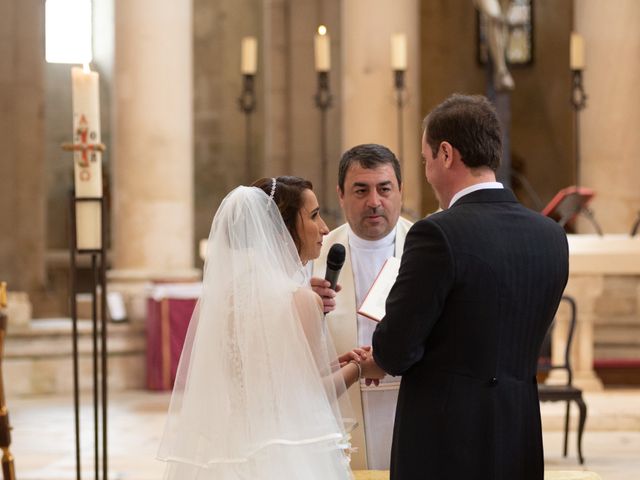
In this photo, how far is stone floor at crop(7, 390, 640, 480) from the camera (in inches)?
311

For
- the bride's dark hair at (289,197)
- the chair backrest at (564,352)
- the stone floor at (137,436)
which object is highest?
the bride's dark hair at (289,197)

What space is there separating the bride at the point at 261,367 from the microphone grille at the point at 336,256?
0.12 m

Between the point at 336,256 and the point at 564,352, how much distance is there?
6240mm

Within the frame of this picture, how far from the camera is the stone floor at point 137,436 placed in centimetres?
789

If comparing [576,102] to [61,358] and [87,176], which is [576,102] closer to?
[61,358]

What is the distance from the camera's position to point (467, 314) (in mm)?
3352

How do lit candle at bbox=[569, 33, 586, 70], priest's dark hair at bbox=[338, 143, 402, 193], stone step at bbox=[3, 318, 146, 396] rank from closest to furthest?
priest's dark hair at bbox=[338, 143, 402, 193] < stone step at bbox=[3, 318, 146, 396] < lit candle at bbox=[569, 33, 586, 70]

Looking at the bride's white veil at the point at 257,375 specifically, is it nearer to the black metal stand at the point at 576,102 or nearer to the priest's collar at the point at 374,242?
the priest's collar at the point at 374,242

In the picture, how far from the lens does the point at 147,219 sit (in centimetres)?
1205

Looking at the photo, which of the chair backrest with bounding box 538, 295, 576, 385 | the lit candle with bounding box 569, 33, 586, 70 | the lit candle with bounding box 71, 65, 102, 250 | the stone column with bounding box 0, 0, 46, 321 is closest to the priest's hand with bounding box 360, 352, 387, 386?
the lit candle with bounding box 71, 65, 102, 250

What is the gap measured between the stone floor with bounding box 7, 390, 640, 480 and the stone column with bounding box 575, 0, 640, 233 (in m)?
2.83

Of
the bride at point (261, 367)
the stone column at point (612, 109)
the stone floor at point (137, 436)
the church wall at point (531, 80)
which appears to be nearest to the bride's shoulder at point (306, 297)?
the bride at point (261, 367)

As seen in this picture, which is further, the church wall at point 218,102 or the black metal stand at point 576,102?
the church wall at point 218,102

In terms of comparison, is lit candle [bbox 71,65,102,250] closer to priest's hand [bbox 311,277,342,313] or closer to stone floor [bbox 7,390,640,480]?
priest's hand [bbox 311,277,342,313]
